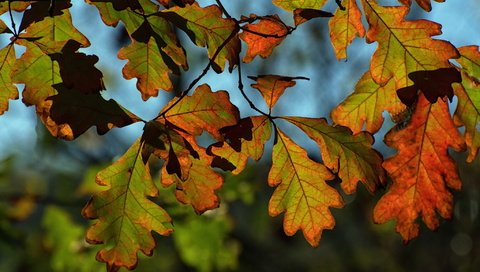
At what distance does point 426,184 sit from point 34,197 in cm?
307

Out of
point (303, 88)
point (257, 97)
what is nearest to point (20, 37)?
point (257, 97)

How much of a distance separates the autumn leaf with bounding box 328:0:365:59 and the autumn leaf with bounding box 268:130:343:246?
0.19 m

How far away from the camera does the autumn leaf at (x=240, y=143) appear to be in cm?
127

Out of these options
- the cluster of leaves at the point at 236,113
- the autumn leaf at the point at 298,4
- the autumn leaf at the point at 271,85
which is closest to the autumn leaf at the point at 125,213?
the cluster of leaves at the point at 236,113

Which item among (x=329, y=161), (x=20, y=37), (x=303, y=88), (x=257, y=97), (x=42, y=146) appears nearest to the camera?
(x=20, y=37)

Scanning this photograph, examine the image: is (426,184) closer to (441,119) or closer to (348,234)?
(441,119)

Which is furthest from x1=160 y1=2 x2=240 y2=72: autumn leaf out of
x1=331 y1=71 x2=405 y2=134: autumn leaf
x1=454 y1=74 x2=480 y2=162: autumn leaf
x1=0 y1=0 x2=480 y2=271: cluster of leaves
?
x1=454 y1=74 x2=480 y2=162: autumn leaf

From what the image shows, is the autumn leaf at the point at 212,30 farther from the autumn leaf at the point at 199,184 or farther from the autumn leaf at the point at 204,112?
the autumn leaf at the point at 199,184

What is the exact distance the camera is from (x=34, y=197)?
4.14 meters

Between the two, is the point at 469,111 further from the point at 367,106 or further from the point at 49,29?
the point at 49,29

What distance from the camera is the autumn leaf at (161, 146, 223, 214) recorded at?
4.27ft

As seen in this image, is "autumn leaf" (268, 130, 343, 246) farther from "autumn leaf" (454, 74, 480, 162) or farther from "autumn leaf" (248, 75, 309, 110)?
"autumn leaf" (454, 74, 480, 162)

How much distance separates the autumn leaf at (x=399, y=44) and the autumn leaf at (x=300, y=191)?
0.20 metres

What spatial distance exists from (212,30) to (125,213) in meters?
0.33
